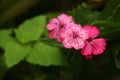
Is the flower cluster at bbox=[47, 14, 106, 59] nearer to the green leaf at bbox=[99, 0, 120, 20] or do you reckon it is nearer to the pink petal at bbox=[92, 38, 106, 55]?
the pink petal at bbox=[92, 38, 106, 55]

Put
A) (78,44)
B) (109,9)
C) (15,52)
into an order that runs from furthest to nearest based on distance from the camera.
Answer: (15,52) < (109,9) < (78,44)

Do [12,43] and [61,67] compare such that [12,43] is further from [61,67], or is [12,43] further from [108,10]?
[108,10]

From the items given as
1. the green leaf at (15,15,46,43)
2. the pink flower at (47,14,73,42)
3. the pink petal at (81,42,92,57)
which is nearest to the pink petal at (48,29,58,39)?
the pink flower at (47,14,73,42)

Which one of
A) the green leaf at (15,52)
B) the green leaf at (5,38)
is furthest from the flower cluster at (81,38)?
the green leaf at (5,38)

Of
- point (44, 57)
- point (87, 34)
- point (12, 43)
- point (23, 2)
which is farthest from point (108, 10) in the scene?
point (23, 2)

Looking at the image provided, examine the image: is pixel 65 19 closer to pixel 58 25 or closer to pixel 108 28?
pixel 58 25

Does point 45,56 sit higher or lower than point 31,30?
lower

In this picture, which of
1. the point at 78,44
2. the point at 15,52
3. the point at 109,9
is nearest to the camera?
the point at 78,44

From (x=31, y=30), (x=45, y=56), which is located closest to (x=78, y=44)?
(x=45, y=56)
